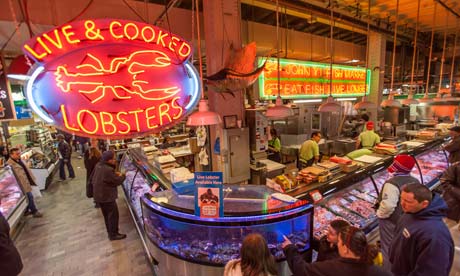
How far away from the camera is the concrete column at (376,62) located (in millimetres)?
8898

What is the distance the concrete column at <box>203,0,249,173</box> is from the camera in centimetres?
525

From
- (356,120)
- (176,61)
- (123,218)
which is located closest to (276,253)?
(176,61)

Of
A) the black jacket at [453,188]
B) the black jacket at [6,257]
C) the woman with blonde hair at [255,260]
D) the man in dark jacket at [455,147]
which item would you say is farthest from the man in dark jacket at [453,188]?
the black jacket at [6,257]

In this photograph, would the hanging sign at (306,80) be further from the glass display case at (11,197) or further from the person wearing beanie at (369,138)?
the glass display case at (11,197)

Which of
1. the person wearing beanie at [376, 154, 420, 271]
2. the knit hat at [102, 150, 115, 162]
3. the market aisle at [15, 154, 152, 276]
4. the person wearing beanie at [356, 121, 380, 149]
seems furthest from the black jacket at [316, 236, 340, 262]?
the person wearing beanie at [356, 121, 380, 149]

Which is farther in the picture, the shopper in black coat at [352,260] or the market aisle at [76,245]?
the market aisle at [76,245]

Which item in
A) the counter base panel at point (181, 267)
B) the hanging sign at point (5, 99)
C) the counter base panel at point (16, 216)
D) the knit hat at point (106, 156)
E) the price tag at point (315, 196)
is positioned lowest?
the counter base panel at point (16, 216)

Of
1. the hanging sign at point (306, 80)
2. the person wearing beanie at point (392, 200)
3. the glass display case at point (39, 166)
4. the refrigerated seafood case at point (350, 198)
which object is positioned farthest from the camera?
the glass display case at point (39, 166)

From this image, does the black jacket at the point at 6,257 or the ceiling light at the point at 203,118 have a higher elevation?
the ceiling light at the point at 203,118

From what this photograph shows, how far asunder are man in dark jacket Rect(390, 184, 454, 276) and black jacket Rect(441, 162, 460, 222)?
102 inches

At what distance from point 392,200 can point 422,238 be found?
765 mm

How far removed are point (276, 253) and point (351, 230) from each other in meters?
1.07

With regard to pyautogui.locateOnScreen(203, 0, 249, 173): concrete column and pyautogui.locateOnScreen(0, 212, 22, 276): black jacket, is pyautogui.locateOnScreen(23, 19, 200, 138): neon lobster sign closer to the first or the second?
pyautogui.locateOnScreen(0, 212, 22, 276): black jacket

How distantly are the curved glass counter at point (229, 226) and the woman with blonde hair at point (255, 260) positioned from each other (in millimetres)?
463
